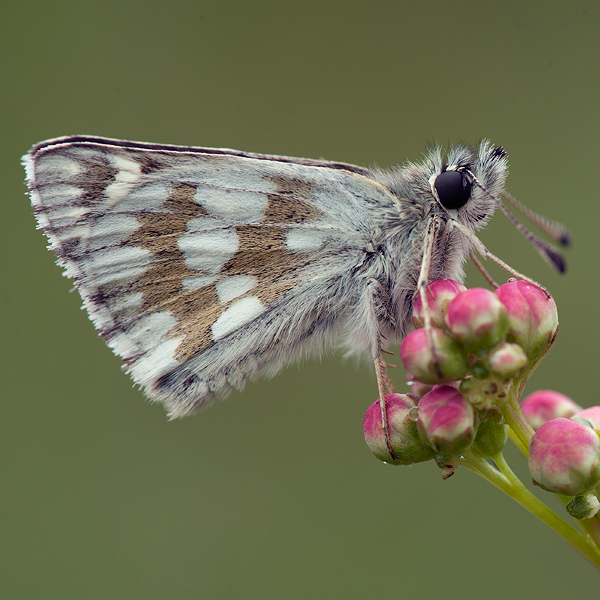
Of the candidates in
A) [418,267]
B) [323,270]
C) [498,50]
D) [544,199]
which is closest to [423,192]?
[418,267]

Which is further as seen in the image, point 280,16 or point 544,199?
point 280,16

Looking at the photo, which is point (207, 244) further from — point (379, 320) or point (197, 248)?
point (379, 320)

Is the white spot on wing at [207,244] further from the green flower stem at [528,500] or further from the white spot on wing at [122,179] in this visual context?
the green flower stem at [528,500]

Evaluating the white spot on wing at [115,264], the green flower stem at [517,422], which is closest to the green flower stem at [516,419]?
the green flower stem at [517,422]

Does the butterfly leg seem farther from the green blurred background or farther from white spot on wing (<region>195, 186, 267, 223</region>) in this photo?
the green blurred background

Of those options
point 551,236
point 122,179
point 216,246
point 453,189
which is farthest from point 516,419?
point 122,179

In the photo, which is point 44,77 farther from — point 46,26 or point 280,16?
point 280,16

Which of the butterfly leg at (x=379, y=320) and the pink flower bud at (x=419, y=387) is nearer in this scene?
the pink flower bud at (x=419, y=387)
